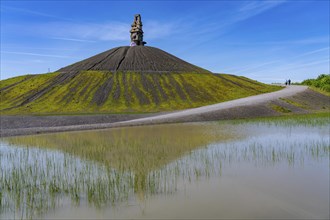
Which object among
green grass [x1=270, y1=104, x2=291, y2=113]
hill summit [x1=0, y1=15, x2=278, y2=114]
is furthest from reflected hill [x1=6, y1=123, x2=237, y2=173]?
hill summit [x1=0, y1=15, x2=278, y2=114]

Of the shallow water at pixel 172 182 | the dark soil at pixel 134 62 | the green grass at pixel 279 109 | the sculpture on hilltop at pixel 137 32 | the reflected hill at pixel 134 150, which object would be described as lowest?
the shallow water at pixel 172 182

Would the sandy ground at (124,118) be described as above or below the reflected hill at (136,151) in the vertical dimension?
above

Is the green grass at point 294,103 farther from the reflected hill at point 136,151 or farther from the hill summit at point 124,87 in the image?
the reflected hill at point 136,151

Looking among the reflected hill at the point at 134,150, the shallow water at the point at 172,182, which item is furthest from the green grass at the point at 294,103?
the shallow water at the point at 172,182

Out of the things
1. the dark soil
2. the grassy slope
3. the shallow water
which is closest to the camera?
the shallow water

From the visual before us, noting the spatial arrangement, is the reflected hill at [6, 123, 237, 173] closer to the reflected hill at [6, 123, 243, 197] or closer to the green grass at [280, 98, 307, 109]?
the reflected hill at [6, 123, 243, 197]

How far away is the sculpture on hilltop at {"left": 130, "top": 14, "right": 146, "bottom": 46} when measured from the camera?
A: 487ft

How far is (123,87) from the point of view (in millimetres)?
109750

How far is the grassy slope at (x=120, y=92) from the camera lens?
93375 mm

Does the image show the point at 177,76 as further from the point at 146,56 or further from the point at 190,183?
the point at 190,183

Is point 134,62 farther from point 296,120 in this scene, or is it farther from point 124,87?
point 296,120

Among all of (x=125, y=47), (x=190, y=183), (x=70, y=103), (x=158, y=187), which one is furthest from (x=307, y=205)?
(x=125, y=47)

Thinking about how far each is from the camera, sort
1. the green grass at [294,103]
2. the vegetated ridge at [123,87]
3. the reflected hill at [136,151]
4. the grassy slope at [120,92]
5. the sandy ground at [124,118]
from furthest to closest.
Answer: the vegetated ridge at [123,87] → the grassy slope at [120,92] → the green grass at [294,103] → the sandy ground at [124,118] → the reflected hill at [136,151]

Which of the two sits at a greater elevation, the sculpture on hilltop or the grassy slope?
the sculpture on hilltop
